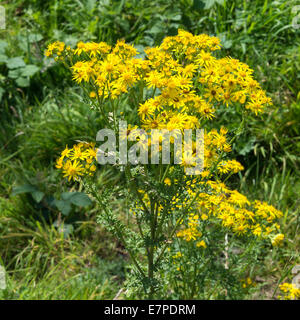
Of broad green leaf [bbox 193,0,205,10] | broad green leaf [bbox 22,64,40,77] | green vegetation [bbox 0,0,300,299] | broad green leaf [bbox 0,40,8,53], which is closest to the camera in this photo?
green vegetation [bbox 0,0,300,299]

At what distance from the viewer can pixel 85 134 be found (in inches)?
119

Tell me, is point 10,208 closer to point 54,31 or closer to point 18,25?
point 54,31

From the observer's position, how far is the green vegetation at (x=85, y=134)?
2545 millimetres

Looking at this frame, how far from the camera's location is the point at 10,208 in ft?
9.04

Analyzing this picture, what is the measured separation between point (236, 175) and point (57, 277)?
1.53m

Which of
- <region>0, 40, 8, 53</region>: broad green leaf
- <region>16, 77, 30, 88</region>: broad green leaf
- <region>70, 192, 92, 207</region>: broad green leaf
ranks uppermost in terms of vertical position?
<region>0, 40, 8, 53</region>: broad green leaf

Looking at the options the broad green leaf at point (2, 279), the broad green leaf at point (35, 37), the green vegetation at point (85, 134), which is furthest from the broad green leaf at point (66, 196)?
the broad green leaf at point (35, 37)

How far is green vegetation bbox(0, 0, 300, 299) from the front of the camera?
8.35 ft

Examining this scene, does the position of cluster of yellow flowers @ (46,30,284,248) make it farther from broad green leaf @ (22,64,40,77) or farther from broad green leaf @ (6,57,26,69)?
broad green leaf @ (6,57,26,69)

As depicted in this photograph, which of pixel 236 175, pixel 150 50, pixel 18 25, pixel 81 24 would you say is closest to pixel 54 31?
pixel 81 24

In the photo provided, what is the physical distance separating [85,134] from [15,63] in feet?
3.14

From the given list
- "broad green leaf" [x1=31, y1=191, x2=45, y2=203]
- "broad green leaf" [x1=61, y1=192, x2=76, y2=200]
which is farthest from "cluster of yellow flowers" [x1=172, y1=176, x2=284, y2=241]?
"broad green leaf" [x1=31, y1=191, x2=45, y2=203]

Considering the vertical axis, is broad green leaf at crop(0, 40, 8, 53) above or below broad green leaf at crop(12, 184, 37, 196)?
above

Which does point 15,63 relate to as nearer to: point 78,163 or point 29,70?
point 29,70
